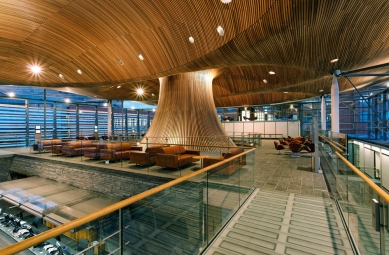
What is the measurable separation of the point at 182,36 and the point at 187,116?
178 inches

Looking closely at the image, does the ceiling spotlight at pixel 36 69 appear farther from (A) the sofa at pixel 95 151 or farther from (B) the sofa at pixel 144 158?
(B) the sofa at pixel 144 158

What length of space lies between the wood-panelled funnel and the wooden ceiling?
1.88m

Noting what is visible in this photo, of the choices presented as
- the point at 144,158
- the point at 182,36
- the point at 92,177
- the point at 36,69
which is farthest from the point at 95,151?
the point at 182,36

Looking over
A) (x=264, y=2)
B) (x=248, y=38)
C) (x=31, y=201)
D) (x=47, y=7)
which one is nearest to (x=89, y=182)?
(x=31, y=201)

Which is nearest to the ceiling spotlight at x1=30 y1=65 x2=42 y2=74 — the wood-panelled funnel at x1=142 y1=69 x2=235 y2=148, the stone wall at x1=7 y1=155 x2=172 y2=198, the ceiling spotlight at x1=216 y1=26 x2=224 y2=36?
the stone wall at x1=7 y1=155 x2=172 y2=198

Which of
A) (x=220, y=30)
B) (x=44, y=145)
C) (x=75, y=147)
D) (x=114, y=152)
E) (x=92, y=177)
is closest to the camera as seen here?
(x=220, y=30)

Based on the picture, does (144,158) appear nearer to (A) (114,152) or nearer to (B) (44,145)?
(A) (114,152)

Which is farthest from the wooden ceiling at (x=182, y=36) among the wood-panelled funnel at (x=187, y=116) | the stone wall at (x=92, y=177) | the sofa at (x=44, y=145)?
the stone wall at (x=92, y=177)

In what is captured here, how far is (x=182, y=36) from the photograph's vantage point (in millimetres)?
6656

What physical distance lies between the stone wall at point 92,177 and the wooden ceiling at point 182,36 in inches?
180

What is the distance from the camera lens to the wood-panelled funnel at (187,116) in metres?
10.2

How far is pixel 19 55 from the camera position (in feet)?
29.7

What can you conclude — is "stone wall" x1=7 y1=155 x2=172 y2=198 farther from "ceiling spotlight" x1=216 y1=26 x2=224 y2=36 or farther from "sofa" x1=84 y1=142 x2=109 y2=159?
"ceiling spotlight" x1=216 y1=26 x2=224 y2=36

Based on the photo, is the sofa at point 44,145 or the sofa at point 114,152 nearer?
the sofa at point 114,152
